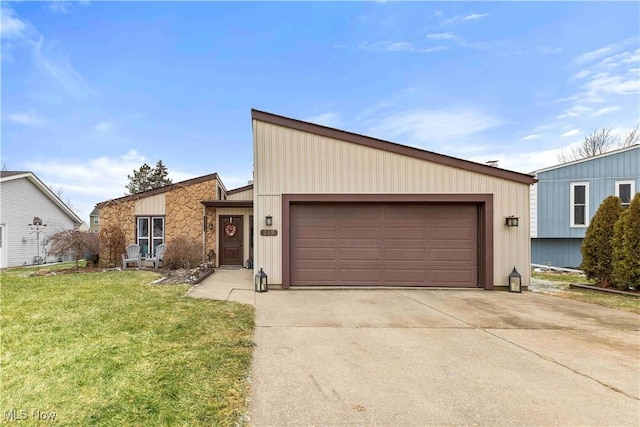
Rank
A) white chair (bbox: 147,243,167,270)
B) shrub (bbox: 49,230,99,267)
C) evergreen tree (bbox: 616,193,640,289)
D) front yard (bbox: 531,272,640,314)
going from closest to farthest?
front yard (bbox: 531,272,640,314)
evergreen tree (bbox: 616,193,640,289)
shrub (bbox: 49,230,99,267)
white chair (bbox: 147,243,167,270)

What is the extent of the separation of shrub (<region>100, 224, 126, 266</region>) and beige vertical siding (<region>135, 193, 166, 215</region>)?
1.13m

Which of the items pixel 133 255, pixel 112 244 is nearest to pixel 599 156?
pixel 133 255

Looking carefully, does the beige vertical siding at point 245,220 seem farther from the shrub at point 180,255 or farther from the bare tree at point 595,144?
the bare tree at point 595,144

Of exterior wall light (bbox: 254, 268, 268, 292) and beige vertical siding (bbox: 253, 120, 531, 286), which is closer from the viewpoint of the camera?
exterior wall light (bbox: 254, 268, 268, 292)

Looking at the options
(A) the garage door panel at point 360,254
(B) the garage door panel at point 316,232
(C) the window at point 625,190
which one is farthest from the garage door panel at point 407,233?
→ (C) the window at point 625,190

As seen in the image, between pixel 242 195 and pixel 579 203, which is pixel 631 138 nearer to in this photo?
pixel 579 203

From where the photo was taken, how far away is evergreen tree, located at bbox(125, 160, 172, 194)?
34969mm

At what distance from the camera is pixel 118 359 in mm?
3168

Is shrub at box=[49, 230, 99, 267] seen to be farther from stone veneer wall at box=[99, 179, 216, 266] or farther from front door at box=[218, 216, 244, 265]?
front door at box=[218, 216, 244, 265]

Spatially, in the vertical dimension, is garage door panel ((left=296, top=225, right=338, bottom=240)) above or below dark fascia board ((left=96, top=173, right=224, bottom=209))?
below

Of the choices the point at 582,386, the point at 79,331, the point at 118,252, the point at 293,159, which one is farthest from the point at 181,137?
the point at 582,386

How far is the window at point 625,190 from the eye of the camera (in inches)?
468

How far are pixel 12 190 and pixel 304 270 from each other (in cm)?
1743

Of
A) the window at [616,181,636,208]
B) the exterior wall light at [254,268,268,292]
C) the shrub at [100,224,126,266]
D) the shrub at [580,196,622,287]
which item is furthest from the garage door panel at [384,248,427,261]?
the shrub at [100,224,126,266]
